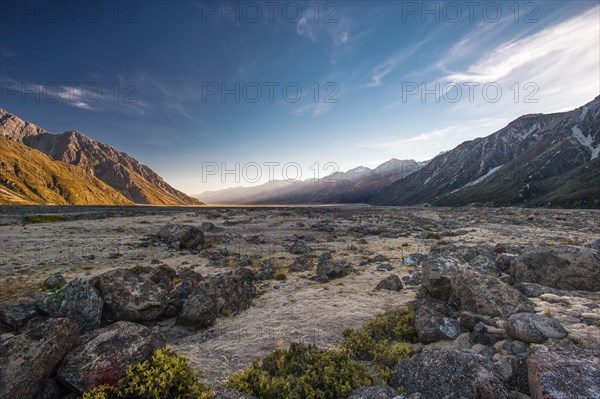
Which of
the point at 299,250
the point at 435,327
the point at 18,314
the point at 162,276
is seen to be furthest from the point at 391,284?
the point at 18,314

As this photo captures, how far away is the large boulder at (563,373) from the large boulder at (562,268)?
Result: 353 inches

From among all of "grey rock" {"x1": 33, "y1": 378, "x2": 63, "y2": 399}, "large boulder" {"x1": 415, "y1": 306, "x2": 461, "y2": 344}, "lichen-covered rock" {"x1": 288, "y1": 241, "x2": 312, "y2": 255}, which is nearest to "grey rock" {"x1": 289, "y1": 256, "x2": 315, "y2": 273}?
"lichen-covered rock" {"x1": 288, "y1": 241, "x2": 312, "y2": 255}

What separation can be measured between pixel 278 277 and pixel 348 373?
12.5 meters

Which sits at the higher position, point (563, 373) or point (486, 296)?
point (563, 373)

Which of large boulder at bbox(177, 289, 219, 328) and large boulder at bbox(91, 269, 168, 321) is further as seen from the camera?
large boulder at bbox(177, 289, 219, 328)

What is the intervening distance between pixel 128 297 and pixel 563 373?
14.4m

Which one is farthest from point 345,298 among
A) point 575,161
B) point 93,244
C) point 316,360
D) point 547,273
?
point 575,161

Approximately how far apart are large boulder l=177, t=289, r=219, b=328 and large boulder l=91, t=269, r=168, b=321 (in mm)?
1152

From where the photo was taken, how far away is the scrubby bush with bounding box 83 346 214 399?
6531 millimetres

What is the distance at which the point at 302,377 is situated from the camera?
7.75 meters

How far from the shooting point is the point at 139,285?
12539mm

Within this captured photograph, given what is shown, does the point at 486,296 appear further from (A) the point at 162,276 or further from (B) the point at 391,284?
(A) the point at 162,276

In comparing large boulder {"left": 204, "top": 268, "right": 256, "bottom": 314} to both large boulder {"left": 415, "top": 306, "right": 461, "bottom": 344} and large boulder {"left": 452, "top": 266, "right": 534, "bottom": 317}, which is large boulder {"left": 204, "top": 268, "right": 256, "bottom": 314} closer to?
large boulder {"left": 415, "top": 306, "right": 461, "bottom": 344}

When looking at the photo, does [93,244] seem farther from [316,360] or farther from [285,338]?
[316,360]
